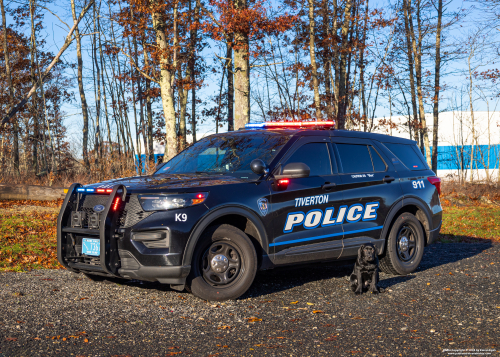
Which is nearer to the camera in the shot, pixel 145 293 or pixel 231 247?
pixel 231 247

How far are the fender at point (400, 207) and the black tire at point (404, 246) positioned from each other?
15 cm

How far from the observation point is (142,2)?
16.8m

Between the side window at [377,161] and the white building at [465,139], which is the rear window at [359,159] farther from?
the white building at [465,139]

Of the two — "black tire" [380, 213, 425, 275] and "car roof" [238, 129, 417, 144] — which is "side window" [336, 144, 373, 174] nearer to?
"car roof" [238, 129, 417, 144]

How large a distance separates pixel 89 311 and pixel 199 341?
4.55ft

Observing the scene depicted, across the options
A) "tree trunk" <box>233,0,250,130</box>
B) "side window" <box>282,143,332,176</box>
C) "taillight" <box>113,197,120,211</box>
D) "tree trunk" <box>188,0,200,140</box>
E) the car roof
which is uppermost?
"tree trunk" <box>188,0,200,140</box>

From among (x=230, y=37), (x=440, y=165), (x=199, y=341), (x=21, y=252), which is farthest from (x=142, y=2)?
(x=440, y=165)

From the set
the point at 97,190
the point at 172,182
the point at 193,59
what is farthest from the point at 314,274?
the point at 193,59

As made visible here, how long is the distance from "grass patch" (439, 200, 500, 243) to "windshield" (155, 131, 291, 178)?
22.1ft

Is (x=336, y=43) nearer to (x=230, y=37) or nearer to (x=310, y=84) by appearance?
(x=310, y=84)

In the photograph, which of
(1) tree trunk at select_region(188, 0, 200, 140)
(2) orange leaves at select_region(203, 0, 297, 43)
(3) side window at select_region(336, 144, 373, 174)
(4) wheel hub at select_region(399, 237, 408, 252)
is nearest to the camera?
(3) side window at select_region(336, 144, 373, 174)

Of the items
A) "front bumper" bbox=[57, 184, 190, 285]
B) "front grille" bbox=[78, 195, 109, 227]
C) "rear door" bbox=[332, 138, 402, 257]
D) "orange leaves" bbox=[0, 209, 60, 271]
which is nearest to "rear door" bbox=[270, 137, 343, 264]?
"rear door" bbox=[332, 138, 402, 257]

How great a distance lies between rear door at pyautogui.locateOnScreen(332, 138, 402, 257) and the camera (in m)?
6.20

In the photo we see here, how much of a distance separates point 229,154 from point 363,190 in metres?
1.82
